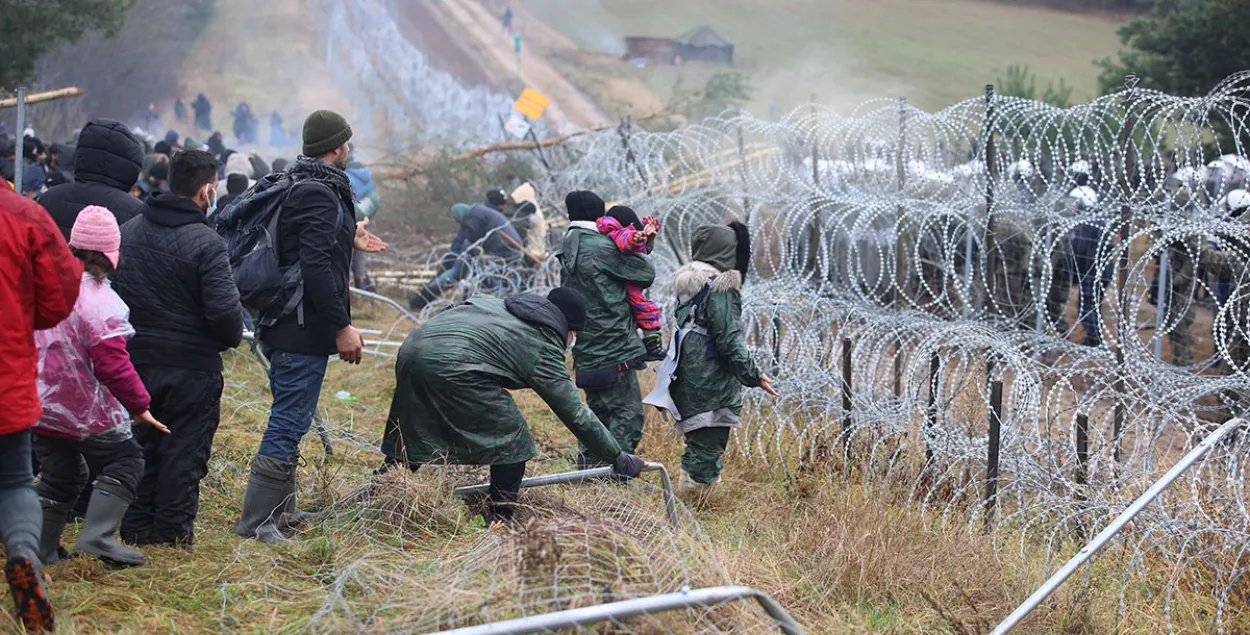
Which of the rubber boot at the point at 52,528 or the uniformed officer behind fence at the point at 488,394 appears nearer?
the rubber boot at the point at 52,528

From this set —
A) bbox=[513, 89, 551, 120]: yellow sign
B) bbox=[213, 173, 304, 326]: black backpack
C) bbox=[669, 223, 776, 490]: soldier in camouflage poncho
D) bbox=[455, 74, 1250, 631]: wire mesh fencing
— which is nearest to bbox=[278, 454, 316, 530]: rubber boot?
bbox=[213, 173, 304, 326]: black backpack

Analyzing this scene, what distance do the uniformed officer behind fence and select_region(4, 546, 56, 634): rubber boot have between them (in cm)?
142

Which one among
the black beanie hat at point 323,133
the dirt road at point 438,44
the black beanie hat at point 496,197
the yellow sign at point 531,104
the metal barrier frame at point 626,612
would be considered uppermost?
the dirt road at point 438,44

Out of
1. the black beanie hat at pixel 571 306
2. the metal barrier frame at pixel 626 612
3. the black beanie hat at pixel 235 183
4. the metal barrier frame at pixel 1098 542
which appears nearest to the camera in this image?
the metal barrier frame at pixel 626 612

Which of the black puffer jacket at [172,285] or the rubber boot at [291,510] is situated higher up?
the black puffer jacket at [172,285]

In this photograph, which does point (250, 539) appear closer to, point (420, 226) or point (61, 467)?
point (61, 467)

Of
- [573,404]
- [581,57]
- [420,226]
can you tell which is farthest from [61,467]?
[581,57]

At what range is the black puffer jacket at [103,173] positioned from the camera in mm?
4586

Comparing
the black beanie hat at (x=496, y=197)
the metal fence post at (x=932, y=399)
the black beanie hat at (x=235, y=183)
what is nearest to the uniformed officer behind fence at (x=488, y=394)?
the metal fence post at (x=932, y=399)

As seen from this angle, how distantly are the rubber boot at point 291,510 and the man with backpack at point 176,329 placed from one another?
0.35 meters

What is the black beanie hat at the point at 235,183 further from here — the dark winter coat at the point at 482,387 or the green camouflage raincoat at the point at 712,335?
the dark winter coat at the point at 482,387

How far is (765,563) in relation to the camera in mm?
4148

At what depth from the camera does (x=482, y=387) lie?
4.14 metres

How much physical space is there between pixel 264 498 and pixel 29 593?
1165 millimetres
